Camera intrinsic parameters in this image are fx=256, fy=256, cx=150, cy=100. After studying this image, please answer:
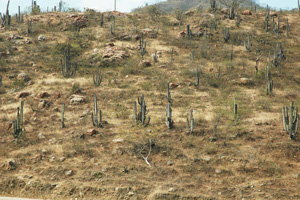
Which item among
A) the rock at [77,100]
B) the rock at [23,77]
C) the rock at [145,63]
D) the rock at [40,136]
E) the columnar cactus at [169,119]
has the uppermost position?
the rock at [145,63]

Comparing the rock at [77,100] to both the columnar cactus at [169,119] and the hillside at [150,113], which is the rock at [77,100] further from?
the columnar cactus at [169,119]

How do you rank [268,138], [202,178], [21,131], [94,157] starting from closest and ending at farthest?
[202,178] → [94,157] → [268,138] → [21,131]

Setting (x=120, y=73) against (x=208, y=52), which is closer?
(x=120, y=73)

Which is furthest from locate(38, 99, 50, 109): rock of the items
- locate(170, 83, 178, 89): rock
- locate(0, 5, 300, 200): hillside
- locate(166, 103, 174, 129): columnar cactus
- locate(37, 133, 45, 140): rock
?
locate(170, 83, 178, 89): rock

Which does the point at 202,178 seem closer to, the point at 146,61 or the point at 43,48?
the point at 146,61

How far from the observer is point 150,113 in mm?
9992

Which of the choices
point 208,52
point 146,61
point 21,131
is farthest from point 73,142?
point 208,52

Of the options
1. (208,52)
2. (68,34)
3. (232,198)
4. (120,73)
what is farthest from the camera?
(68,34)

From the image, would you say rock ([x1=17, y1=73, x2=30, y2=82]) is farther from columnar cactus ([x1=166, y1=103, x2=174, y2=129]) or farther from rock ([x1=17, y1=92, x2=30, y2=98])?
columnar cactus ([x1=166, y1=103, x2=174, y2=129])

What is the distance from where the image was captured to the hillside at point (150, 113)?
5949mm

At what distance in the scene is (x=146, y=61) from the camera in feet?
51.5

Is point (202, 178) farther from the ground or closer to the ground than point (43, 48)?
closer to the ground

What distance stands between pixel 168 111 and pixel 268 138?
3136mm


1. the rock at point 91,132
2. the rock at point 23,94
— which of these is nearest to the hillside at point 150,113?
the rock at point 91,132
